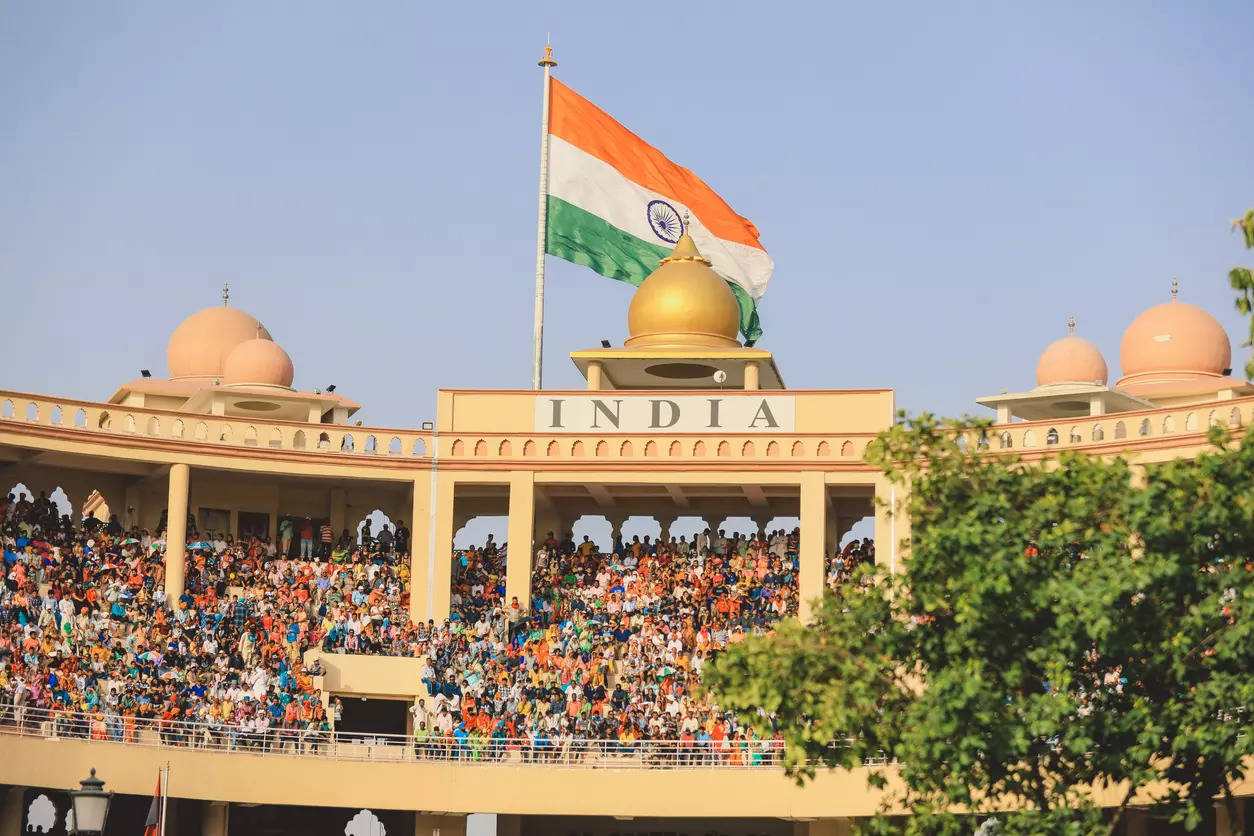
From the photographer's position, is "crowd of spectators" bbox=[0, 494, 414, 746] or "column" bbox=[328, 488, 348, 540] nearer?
"crowd of spectators" bbox=[0, 494, 414, 746]

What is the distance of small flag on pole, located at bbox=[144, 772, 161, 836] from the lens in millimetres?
37438

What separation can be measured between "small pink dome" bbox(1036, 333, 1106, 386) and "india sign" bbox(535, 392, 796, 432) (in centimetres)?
826

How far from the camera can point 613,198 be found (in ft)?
160

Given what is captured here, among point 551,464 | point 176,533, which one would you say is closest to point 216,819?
point 176,533

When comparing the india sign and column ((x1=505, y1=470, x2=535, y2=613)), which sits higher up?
the india sign

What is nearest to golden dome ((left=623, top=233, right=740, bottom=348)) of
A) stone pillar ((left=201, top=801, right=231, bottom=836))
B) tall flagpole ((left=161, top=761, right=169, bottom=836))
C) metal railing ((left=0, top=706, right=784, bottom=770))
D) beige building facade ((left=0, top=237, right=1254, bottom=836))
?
beige building facade ((left=0, top=237, right=1254, bottom=836))

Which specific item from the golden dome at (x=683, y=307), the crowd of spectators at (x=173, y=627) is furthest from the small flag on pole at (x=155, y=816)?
the golden dome at (x=683, y=307)

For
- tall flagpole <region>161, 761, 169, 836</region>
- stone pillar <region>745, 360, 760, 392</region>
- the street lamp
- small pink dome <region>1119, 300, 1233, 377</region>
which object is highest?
small pink dome <region>1119, 300, 1233, 377</region>

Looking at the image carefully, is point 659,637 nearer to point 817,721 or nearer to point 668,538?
point 668,538

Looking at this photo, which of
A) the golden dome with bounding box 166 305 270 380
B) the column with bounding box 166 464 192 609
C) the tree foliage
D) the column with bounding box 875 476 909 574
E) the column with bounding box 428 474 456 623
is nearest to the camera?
the tree foliage

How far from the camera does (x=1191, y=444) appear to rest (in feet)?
140

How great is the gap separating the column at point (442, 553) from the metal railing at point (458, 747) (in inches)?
225

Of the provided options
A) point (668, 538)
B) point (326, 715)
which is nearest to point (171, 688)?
point (326, 715)

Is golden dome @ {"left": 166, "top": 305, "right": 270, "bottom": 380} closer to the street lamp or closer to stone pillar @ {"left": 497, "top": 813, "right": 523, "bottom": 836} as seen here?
stone pillar @ {"left": 497, "top": 813, "right": 523, "bottom": 836}
